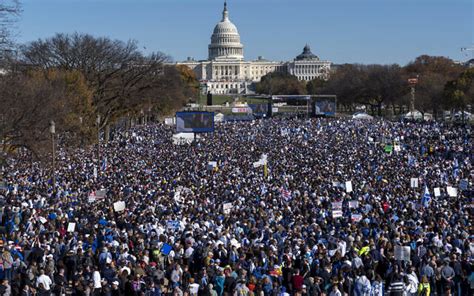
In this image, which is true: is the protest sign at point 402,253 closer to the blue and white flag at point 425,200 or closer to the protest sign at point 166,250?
the protest sign at point 166,250

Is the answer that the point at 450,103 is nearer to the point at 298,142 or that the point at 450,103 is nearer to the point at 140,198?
the point at 298,142

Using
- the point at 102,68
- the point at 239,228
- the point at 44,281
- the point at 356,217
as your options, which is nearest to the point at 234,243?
the point at 239,228

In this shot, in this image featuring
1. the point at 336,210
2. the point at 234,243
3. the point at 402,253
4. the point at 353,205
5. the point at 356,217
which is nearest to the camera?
the point at 402,253

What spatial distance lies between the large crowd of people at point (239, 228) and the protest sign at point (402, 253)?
0.08ft

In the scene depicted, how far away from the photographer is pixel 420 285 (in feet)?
46.1

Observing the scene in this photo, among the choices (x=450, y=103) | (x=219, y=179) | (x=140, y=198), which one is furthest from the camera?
(x=450, y=103)

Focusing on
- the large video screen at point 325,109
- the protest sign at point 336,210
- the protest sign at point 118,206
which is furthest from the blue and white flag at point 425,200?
the large video screen at point 325,109

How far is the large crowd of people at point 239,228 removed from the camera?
14.3 metres

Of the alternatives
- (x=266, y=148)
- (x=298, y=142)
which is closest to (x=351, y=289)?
(x=266, y=148)

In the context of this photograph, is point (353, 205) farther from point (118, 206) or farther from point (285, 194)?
point (118, 206)

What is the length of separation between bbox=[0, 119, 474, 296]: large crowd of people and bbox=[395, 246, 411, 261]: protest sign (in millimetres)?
23

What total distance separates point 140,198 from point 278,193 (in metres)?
4.33

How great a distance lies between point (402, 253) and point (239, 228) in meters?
4.61

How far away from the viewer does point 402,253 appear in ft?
50.2
